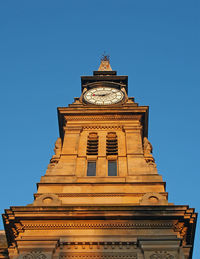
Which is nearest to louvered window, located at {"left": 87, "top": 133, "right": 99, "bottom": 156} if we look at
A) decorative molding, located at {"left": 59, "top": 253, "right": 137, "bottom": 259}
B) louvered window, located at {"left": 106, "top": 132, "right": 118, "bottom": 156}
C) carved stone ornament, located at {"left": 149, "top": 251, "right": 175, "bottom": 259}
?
louvered window, located at {"left": 106, "top": 132, "right": 118, "bottom": 156}

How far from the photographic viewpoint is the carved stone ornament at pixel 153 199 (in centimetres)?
2294

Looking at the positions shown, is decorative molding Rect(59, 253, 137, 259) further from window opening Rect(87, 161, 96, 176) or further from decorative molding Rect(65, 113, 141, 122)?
decorative molding Rect(65, 113, 141, 122)

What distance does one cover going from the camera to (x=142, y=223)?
21.0 m

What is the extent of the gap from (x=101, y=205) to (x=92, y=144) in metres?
9.77

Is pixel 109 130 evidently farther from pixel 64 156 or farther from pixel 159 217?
pixel 159 217

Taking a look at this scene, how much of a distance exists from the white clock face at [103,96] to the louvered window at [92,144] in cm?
542

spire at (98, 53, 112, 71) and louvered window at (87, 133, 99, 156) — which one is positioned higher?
spire at (98, 53, 112, 71)

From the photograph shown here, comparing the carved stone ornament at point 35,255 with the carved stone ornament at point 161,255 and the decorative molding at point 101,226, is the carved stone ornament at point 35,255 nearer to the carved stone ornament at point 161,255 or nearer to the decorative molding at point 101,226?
the decorative molding at point 101,226

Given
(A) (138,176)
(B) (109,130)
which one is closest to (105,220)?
(A) (138,176)

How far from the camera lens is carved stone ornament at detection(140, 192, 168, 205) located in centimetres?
2294

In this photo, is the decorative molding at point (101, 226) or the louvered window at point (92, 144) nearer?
the decorative molding at point (101, 226)

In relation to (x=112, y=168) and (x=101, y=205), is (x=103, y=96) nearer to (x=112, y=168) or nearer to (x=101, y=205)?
(x=112, y=168)

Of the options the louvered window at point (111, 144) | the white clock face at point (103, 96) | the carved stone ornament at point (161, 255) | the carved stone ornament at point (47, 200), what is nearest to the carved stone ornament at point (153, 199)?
the carved stone ornament at point (161, 255)

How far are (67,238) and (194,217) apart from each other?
5903 millimetres
